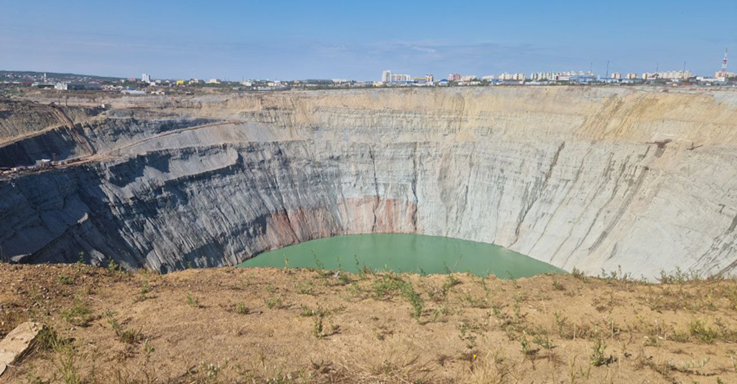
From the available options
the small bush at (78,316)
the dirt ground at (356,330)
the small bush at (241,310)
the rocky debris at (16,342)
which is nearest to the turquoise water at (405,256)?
the dirt ground at (356,330)

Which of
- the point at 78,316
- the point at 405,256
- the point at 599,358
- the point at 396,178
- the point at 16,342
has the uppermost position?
the point at 16,342

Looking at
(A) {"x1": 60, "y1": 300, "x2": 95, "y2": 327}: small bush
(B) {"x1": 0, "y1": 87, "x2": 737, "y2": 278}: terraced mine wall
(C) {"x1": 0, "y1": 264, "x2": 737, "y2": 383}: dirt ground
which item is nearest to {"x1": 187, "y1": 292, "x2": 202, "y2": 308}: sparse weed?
(C) {"x1": 0, "y1": 264, "x2": 737, "y2": 383}: dirt ground

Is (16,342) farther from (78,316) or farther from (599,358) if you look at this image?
(599,358)

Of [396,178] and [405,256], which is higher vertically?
[396,178]

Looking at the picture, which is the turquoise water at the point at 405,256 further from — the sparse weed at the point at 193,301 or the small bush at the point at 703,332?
the small bush at the point at 703,332

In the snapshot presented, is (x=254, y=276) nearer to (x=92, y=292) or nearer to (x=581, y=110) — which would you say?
(x=92, y=292)

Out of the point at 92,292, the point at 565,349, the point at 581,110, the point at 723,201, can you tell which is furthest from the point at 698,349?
the point at 581,110

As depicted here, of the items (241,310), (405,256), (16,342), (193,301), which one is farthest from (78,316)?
(405,256)
